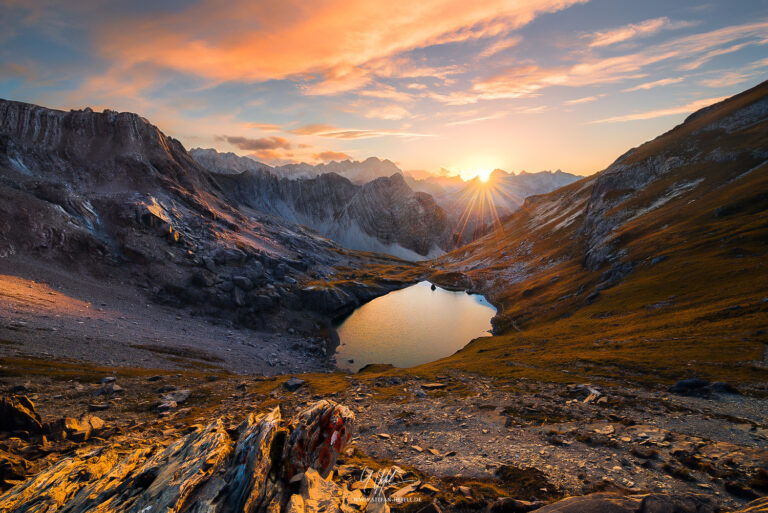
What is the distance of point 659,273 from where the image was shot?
7500 centimetres

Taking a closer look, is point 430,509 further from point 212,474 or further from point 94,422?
point 94,422

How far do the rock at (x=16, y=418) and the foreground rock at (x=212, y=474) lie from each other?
1225 centimetres

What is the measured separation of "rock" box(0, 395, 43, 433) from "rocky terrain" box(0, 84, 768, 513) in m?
0.13

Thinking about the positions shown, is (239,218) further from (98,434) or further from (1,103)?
(98,434)

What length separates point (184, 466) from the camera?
56.5 ft

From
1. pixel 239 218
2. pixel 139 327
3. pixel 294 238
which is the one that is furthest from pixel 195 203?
pixel 139 327

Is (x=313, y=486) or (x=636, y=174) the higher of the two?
(x=636, y=174)

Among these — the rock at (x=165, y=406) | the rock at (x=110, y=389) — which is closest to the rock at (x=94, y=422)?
the rock at (x=165, y=406)

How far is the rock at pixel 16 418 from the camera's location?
2830cm

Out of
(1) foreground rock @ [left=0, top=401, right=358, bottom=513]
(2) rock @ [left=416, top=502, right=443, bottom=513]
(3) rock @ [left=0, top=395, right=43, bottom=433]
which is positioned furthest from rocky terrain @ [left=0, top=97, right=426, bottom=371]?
(2) rock @ [left=416, top=502, right=443, bottom=513]

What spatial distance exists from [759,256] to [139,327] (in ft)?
446

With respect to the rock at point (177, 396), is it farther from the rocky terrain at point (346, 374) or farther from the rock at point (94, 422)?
the rock at point (94, 422)

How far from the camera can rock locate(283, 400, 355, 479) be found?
1843cm

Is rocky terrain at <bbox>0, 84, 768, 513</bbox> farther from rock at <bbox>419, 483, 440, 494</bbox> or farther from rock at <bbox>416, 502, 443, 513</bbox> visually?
rock at <bbox>416, 502, 443, 513</bbox>
